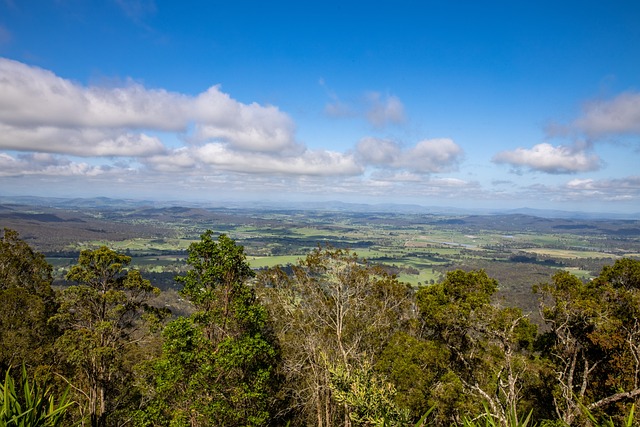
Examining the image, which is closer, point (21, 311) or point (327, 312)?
point (21, 311)

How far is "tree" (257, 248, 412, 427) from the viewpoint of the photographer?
22.0 metres

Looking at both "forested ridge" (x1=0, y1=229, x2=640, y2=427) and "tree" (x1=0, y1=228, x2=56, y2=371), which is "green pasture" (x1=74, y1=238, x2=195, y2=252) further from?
"forested ridge" (x1=0, y1=229, x2=640, y2=427)

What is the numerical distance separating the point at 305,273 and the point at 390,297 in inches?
227

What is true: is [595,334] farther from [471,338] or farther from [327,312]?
[327,312]

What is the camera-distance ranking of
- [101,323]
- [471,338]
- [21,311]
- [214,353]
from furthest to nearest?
[21,311]
[471,338]
[101,323]
[214,353]

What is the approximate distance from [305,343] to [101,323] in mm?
10714

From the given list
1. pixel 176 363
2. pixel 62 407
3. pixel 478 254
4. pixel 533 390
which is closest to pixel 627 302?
pixel 533 390

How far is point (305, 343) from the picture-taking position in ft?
70.3

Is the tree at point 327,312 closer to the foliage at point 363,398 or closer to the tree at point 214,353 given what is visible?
the tree at point 214,353

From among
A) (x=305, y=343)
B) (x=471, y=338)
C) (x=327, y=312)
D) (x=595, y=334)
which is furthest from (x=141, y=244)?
(x=595, y=334)

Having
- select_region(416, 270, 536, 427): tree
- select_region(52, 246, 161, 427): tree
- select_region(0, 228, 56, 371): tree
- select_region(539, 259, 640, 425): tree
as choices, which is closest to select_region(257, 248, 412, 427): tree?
select_region(416, 270, 536, 427): tree

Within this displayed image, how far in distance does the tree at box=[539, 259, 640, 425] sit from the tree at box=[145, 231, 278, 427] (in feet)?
38.9

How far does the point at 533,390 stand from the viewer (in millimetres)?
18922

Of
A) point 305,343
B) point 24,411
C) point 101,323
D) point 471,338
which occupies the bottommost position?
point 305,343
